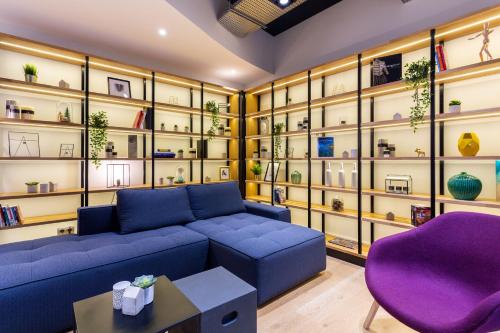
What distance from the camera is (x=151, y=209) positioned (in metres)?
2.66

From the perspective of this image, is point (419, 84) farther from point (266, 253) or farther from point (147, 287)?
point (147, 287)

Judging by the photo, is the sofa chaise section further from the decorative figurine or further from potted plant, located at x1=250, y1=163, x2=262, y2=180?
the decorative figurine

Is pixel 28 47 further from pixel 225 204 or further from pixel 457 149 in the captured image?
pixel 457 149

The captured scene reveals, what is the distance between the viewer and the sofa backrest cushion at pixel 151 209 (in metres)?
2.52

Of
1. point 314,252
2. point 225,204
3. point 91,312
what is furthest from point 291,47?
point 91,312

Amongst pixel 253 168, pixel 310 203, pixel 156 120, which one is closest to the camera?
pixel 310 203


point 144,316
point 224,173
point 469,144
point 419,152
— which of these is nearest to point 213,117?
point 224,173

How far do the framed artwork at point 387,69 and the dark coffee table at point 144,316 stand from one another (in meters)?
2.86

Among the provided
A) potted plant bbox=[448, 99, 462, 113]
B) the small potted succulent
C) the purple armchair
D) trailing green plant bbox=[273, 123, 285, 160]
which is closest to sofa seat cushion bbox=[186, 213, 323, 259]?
the purple armchair

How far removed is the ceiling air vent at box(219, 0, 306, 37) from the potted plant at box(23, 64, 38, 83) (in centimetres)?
215

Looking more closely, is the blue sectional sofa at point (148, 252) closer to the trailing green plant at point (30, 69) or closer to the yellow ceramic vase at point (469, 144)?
the yellow ceramic vase at point (469, 144)

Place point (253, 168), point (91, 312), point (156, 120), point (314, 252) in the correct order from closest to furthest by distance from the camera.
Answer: point (91, 312), point (314, 252), point (156, 120), point (253, 168)

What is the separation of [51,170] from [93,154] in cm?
50

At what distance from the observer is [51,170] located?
308cm
